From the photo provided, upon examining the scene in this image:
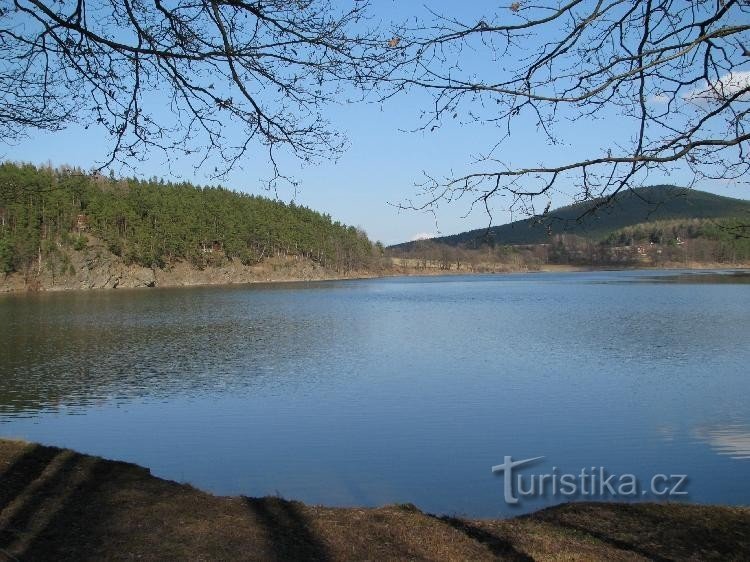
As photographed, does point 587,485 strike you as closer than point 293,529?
No

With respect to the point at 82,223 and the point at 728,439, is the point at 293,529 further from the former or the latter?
the point at 82,223

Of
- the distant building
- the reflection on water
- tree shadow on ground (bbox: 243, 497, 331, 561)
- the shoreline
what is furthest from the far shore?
tree shadow on ground (bbox: 243, 497, 331, 561)

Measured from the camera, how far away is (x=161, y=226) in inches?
3442

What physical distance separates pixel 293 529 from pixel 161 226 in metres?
86.5

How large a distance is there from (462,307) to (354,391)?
28532mm

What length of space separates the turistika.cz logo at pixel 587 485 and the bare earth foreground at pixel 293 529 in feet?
4.93

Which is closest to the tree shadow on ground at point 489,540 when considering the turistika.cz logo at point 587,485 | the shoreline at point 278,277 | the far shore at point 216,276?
the turistika.cz logo at point 587,485

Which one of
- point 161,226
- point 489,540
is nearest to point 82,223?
point 161,226

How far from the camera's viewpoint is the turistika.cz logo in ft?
28.0

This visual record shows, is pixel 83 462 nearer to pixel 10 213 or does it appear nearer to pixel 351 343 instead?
pixel 351 343

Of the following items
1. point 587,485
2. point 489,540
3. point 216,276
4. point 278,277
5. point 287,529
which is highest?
point 216,276

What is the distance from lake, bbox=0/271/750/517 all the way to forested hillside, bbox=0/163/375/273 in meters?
40.3

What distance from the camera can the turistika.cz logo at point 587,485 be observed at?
8.52m

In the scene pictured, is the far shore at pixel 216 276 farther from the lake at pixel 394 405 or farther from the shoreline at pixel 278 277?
the lake at pixel 394 405
